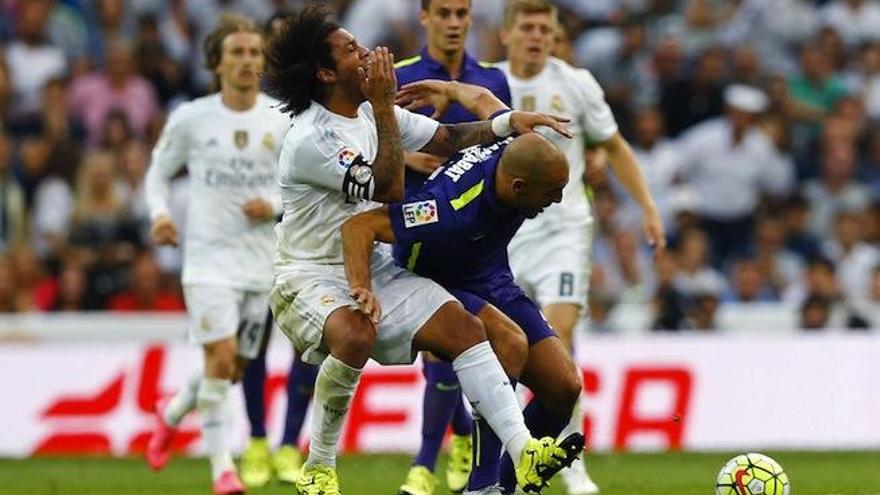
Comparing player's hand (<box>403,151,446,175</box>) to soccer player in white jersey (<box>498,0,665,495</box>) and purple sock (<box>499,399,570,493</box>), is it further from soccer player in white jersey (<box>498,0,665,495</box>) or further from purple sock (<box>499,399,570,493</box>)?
soccer player in white jersey (<box>498,0,665,495</box>)

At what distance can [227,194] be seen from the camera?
12.6 m

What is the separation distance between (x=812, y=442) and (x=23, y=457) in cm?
617

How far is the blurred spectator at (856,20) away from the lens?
2130 cm

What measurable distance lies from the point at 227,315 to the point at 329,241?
10.0ft

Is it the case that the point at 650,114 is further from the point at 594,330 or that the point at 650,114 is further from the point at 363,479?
the point at 363,479

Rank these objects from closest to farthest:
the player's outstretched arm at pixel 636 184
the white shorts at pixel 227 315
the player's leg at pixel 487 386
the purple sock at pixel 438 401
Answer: the player's leg at pixel 487 386
the purple sock at pixel 438 401
the player's outstretched arm at pixel 636 184
the white shorts at pixel 227 315

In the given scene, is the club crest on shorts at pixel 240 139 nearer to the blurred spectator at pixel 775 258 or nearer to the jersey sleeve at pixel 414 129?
the jersey sleeve at pixel 414 129

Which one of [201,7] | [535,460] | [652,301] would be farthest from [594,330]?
[535,460]

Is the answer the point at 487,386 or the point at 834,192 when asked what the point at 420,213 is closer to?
the point at 487,386

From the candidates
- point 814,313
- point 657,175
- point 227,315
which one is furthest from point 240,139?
point 657,175

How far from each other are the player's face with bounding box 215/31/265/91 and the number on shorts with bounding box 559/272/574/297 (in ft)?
7.53

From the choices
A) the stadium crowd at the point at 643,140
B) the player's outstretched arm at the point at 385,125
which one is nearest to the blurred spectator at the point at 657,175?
the stadium crowd at the point at 643,140

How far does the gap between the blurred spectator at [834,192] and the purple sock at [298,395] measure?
26.7ft

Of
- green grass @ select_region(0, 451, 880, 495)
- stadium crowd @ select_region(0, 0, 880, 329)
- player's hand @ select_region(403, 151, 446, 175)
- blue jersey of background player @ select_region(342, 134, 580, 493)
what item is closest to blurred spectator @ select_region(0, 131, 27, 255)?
stadium crowd @ select_region(0, 0, 880, 329)
